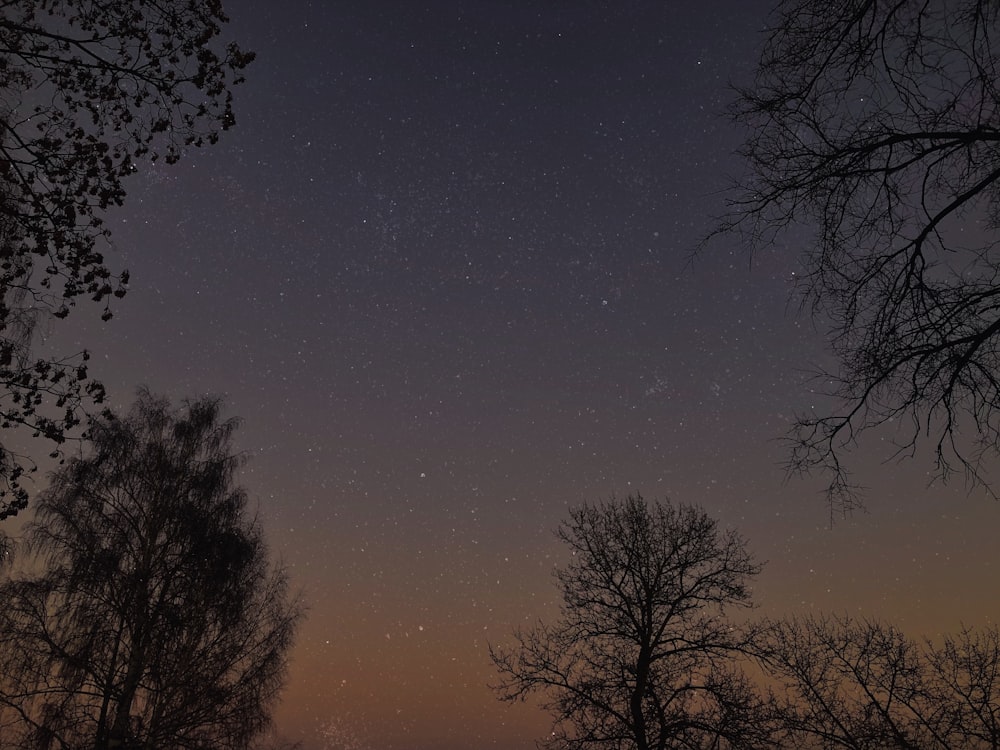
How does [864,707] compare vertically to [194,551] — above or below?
below

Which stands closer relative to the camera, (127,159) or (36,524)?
(127,159)

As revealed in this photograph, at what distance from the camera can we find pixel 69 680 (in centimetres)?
1263

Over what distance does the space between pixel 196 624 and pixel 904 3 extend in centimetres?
1376

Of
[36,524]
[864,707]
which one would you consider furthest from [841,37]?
[36,524]

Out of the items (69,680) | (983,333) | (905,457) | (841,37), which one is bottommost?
(69,680)

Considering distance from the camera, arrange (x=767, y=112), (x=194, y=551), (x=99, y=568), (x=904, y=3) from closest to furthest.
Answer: (x=904, y=3), (x=767, y=112), (x=99, y=568), (x=194, y=551)

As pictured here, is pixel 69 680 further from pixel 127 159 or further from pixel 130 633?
pixel 127 159

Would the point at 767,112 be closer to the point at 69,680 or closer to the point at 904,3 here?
the point at 904,3

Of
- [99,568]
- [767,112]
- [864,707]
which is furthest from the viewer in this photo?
[99,568]

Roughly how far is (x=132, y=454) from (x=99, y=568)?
8.08 feet

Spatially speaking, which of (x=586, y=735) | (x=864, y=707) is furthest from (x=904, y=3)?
(x=586, y=735)

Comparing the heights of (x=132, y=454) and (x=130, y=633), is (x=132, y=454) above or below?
above

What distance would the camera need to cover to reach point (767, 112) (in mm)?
5012

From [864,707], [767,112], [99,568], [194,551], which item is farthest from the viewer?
[194,551]
